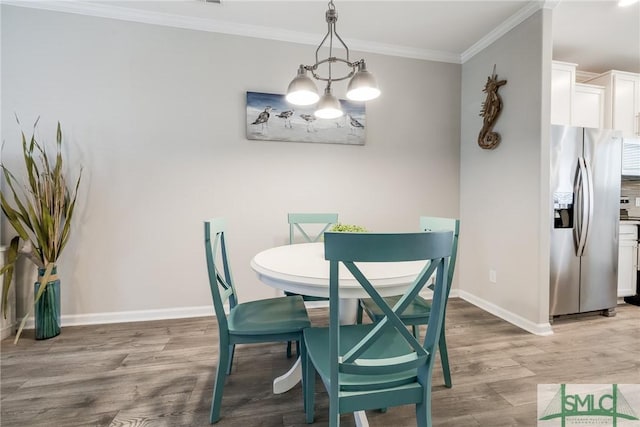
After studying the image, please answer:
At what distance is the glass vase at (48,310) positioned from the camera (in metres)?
2.20

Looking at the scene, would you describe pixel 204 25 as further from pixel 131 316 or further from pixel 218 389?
pixel 218 389

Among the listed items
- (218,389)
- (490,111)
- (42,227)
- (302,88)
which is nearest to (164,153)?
(42,227)

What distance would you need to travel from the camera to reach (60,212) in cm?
225

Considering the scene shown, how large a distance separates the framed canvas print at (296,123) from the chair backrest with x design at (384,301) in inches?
81.8

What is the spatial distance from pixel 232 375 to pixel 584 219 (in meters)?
3.03

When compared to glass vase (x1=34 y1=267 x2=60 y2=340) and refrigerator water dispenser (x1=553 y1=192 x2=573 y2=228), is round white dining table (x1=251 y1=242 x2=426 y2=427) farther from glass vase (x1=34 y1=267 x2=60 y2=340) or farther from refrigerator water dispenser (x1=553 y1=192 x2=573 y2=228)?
glass vase (x1=34 y1=267 x2=60 y2=340)

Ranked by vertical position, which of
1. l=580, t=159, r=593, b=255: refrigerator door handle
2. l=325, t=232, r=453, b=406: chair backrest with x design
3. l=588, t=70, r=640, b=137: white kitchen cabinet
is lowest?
l=325, t=232, r=453, b=406: chair backrest with x design

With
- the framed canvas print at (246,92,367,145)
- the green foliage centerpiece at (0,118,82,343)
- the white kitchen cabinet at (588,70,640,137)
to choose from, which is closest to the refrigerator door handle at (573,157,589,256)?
the white kitchen cabinet at (588,70,640,137)

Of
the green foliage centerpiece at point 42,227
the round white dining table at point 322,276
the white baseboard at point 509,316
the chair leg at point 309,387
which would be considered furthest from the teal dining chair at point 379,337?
the green foliage centerpiece at point 42,227

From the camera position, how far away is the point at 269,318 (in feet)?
4.94

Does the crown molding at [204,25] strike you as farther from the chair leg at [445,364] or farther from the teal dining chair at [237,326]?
the chair leg at [445,364]

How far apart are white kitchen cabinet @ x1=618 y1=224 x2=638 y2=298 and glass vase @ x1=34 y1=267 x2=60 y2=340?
Answer: 5108 mm

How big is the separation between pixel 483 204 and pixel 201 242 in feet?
9.00

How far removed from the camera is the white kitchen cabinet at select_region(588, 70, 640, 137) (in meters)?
3.11
